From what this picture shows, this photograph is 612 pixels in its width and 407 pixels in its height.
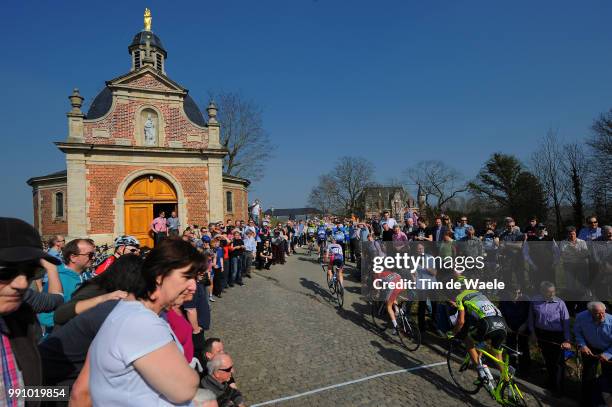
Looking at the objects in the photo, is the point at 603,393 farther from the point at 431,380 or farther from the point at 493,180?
the point at 493,180

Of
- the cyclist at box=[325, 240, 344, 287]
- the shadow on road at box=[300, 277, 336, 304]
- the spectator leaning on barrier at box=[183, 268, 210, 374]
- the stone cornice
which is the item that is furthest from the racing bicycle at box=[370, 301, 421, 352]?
the stone cornice

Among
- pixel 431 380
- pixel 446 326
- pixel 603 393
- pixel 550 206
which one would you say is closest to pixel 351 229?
pixel 446 326

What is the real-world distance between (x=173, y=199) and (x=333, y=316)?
1347 centimetres

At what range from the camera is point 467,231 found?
9594 millimetres

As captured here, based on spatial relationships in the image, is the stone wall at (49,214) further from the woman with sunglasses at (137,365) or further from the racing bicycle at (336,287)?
the woman with sunglasses at (137,365)

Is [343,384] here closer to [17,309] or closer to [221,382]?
[221,382]

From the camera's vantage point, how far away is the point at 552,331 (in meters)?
5.67

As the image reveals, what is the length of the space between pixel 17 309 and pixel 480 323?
5.44 metres

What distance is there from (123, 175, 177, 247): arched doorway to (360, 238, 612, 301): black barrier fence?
1375 centimetres

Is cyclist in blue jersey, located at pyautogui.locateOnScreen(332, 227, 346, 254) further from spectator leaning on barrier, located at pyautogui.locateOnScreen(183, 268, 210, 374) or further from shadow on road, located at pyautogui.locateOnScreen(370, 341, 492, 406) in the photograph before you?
spectator leaning on barrier, located at pyautogui.locateOnScreen(183, 268, 210, 374)

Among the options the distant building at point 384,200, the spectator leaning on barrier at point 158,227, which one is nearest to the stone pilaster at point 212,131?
the spectator leaning on barrier at point 158,227

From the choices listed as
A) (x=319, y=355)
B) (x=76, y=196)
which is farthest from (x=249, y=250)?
(x=76, y=196)

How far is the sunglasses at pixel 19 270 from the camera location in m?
1.59

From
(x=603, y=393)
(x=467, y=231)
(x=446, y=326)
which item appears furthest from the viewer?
(x=467, y=231)
